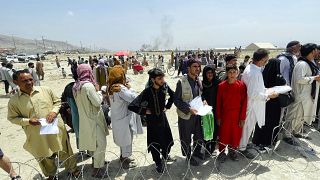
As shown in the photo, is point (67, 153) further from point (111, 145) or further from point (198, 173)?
point (198, 173)

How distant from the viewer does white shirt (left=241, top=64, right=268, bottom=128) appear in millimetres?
4371

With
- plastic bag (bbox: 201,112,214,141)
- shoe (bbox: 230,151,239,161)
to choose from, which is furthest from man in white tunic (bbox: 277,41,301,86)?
plastic bag (bbox: 201,112,214,141)

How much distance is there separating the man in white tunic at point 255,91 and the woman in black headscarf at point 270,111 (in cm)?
38

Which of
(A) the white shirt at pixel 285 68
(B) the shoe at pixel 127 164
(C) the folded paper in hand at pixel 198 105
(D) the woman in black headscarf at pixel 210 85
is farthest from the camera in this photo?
(A) the white shirt at pixel 285 68

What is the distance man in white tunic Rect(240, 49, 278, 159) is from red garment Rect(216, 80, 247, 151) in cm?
13

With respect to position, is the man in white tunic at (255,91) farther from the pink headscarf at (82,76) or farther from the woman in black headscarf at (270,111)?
the pink headscarf at (82,76)

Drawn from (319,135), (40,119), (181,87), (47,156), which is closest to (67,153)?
(47,156)

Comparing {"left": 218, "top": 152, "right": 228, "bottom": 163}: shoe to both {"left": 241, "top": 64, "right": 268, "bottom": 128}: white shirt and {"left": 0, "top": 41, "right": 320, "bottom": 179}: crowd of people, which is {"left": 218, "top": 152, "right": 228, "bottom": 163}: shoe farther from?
{"left": 241, "top": 64, "right": 268, "bottom": 128}: white shirt

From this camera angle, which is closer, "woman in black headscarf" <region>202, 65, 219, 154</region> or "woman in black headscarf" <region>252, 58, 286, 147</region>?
"woman in black headscarf" <region>202, 65, 219, 154</region>

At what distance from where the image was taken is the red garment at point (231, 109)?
4.37 m

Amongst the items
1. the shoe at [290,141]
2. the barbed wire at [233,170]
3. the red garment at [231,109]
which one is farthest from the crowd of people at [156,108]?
the shoe at [290,141]

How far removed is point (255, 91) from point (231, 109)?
0.48 metres

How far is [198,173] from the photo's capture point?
14.7 ft

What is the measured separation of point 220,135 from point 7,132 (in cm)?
615
